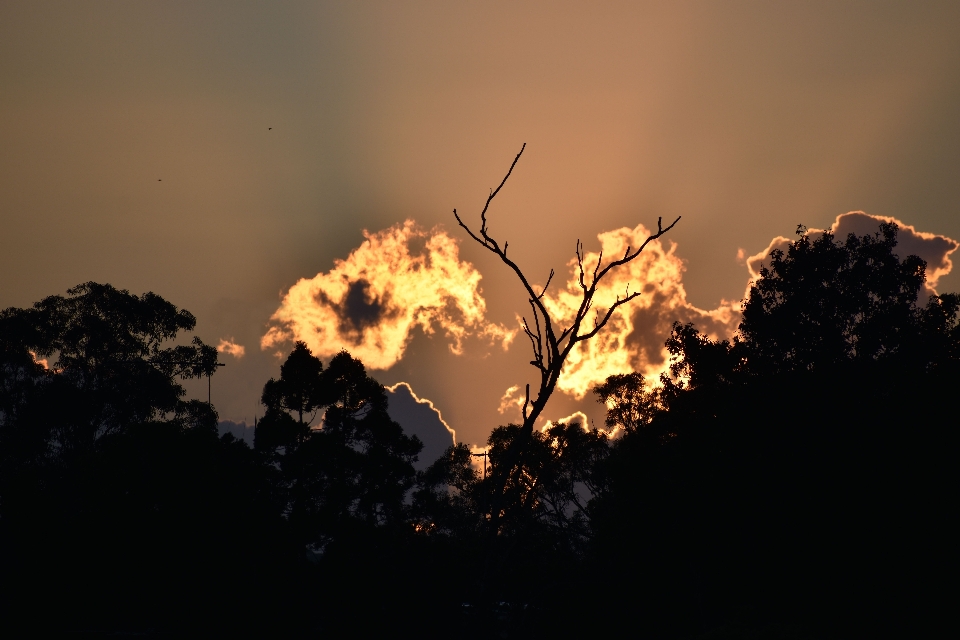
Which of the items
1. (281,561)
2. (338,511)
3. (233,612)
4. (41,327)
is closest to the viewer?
(233,612)

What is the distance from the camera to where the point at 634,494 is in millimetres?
28516

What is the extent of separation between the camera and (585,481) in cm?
5181

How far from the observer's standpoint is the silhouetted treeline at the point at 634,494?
2297 centimetres

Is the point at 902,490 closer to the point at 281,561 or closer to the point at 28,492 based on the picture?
the point at 281,561

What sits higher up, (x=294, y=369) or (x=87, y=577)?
(x=294, y=369)

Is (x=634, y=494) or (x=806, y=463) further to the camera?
(x=634, y=494)

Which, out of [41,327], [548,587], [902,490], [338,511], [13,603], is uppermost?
[41,327]

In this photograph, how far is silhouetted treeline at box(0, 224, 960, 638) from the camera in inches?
904

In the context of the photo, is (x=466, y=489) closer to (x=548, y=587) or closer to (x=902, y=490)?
(x=902, y=490)

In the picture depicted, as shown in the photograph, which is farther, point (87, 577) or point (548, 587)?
point (87, 577)

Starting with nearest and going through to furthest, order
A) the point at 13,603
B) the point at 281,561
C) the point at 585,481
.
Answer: the point at 13,603
the point at 281,561
the point at 585,481

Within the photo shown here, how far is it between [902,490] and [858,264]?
1031cm

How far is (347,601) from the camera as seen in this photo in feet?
105

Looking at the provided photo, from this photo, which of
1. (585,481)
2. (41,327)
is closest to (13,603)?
(41,327)
